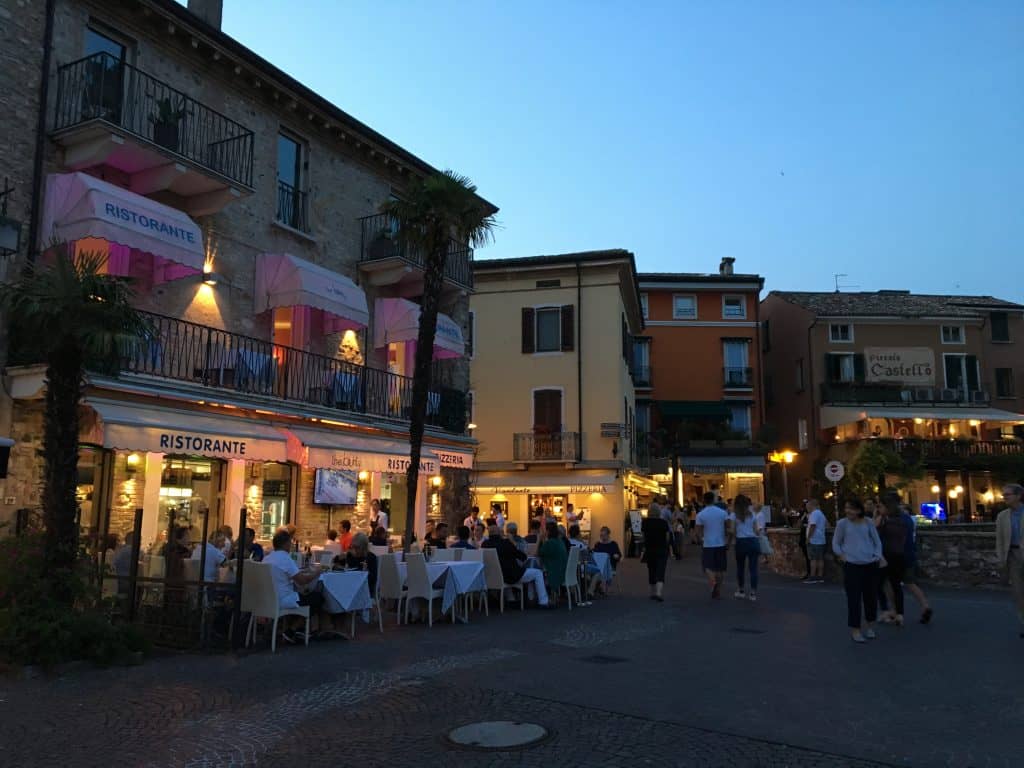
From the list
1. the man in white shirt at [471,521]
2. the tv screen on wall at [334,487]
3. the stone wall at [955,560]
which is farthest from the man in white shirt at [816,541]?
the tv screen on wall at [334,487]

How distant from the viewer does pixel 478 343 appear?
33.1m

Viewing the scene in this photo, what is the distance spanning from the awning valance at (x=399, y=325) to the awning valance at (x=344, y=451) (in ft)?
9.17

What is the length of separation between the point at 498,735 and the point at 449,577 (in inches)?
243

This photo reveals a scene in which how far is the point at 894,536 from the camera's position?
1177cm

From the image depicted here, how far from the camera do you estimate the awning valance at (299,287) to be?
1677 cm

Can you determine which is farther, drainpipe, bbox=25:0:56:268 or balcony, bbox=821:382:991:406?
balcony, bbox=821:382:991:406

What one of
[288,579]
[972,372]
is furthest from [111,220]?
[972,372]

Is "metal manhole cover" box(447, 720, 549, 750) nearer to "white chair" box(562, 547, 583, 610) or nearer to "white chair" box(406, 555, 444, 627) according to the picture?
"white chair" box(406, 555, 444, 627)

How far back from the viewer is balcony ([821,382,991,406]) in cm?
4334

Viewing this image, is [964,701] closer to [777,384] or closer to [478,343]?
[478,343]

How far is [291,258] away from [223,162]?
2.16 meters

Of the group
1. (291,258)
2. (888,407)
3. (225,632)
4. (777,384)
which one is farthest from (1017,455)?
(225,632)

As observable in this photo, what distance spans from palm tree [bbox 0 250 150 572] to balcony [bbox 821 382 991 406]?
39.7m

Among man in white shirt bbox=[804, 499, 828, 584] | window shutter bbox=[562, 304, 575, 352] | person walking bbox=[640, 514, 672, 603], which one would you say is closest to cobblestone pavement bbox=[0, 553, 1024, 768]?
person walking bbox=[640, 514, 672, 603]
